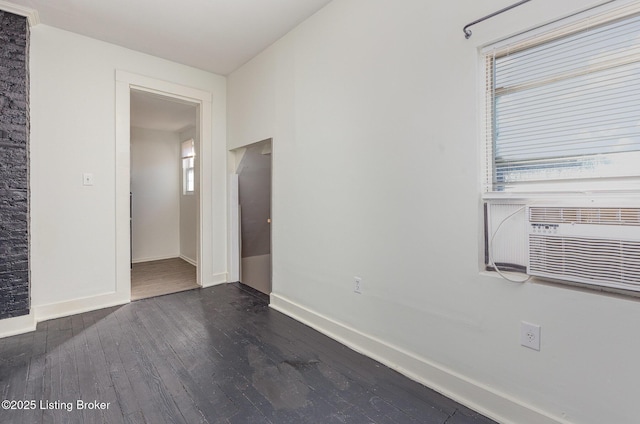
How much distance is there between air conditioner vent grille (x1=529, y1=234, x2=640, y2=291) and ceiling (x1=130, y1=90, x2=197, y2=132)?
3917mm

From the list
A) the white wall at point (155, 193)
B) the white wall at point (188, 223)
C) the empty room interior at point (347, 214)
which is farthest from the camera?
the white wall at point (155, 193)

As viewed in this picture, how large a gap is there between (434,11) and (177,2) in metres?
1.99

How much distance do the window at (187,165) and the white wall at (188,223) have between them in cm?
10

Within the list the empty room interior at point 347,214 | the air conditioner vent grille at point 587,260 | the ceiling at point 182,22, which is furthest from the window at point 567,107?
the ceiling at point 182,22

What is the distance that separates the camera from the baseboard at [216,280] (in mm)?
3873

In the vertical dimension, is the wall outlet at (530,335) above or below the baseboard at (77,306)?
above

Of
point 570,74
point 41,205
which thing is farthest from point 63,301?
point 570,74

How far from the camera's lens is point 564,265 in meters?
1.37

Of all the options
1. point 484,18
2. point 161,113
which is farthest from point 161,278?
point 484,18

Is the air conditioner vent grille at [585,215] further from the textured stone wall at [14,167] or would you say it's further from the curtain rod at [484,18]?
the textured stone wall at [14,167]

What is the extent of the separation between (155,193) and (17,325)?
11.4 ft

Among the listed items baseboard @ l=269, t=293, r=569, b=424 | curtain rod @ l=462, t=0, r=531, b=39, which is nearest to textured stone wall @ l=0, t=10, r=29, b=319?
baseboard @ l=269, t=293, r=569, b=424

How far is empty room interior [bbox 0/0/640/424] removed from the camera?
4.44ft

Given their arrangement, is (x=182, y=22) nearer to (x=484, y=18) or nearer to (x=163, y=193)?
(x=484, y=18)
